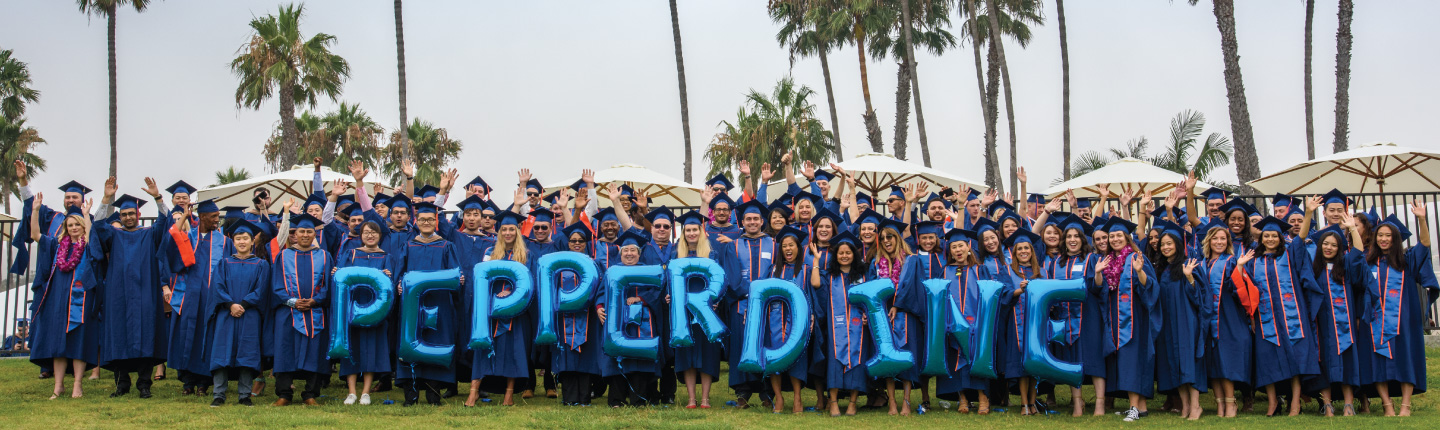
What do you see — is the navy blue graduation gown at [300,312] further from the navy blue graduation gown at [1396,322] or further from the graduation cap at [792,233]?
the navy blue graduation gown at [1396,322]

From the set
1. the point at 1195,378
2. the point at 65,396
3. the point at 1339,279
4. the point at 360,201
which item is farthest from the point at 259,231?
the point at 1339,279

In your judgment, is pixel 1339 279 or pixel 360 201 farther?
pixel 360 201

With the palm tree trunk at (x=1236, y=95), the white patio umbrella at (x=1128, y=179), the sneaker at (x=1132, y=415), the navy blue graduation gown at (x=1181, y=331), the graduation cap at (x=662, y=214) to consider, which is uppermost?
the palm tree trunk at (x=1236, y=95)

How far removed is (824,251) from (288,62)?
23312mm

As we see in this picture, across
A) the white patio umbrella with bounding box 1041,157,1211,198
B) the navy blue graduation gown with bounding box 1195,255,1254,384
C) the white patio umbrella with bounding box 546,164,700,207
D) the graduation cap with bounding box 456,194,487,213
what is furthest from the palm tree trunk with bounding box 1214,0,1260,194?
the graduation cap with bounding box 456,194,487,213

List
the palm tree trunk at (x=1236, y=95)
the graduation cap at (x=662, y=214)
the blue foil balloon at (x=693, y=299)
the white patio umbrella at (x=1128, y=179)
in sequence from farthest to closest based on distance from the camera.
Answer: the palm tree trunk at (x=1236, y=95)
the white patio umbrella at (x=1128, y=179)
the graduation cap at (x=662, y=214)
the blue foil balloon at (x=693, y=299)

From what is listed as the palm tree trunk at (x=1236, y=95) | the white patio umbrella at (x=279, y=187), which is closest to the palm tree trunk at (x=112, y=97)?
the white patio umbrella at (x=279, y=187)

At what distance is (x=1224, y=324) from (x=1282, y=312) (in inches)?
16.9

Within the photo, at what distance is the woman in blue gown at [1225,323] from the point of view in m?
8.59

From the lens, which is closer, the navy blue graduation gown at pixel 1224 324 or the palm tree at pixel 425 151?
the navy blue graduation gown at pixel 1224 324

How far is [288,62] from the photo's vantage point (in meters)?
29.0

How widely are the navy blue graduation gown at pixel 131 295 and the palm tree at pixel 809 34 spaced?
71.3ft

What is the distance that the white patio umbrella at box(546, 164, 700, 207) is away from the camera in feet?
50.7

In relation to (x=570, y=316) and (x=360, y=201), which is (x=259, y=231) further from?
(x=570, y=316)
